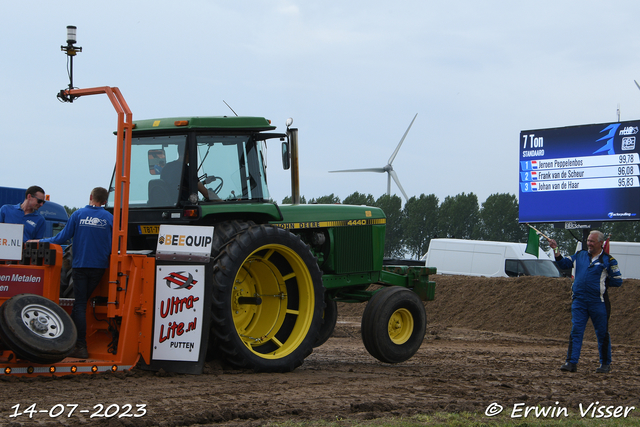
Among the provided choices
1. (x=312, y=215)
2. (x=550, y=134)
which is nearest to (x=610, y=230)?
(x=550, y=134)

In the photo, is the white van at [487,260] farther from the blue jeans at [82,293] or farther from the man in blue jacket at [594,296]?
the blue jeans at [82,293]

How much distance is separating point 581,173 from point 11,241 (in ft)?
48.5

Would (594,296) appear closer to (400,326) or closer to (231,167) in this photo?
(400,326)

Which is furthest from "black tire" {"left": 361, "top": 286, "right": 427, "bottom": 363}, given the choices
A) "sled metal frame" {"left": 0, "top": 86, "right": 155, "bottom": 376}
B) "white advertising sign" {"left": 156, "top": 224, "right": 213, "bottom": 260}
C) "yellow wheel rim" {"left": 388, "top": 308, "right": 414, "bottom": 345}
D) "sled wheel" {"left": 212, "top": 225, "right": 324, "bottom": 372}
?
"sled metal frame" {"left": 0, "top": 86, "right": 155, "bottom": 376}

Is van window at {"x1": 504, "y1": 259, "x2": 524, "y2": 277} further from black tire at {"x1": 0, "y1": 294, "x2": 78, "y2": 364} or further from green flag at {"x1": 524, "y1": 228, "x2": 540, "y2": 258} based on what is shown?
black tire at {"x1": 0, "y1": 294, "x2": 78, "y2": 364}

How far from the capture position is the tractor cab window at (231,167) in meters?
8.24

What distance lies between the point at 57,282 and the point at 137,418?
259 centimetres

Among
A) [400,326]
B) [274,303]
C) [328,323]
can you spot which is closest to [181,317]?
[274,303]

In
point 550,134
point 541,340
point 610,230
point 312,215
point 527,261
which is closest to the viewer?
point 312,215

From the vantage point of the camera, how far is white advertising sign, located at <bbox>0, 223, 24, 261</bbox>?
6891mm

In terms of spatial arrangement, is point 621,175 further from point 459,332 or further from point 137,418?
point 137,418

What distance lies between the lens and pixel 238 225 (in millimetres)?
8047

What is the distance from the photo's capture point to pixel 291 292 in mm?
8766

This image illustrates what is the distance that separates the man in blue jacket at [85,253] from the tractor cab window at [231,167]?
1.23 meters
